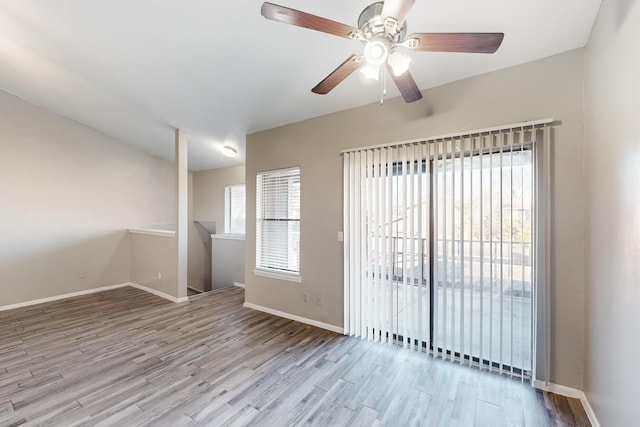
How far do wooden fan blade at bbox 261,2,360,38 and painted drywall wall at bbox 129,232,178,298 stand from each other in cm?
396

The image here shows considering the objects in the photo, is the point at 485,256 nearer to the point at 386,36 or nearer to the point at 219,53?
the point at 386,36

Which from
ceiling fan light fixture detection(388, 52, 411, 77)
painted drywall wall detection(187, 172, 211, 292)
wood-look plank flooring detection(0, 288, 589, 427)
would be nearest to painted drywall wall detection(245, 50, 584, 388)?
wood-look plank flooring detection(0, 288, 589, 427)

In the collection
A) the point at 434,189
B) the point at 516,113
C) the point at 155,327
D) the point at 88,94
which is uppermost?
the point at 88,94

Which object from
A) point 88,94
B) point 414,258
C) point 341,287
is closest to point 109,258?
point 88,94

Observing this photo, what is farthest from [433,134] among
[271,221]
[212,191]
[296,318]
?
[212,191]

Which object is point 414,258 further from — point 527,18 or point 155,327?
point 155,327

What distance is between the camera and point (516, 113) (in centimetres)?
230

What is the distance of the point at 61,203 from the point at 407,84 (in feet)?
18.5

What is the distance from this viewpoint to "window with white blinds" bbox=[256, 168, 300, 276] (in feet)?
12.3

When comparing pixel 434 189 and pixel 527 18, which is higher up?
pixel 527 18

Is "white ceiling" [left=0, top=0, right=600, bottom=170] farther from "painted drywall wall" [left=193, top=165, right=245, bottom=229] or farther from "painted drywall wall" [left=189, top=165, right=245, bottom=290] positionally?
"painted drywall wall" [left=189, top=165, right=245, bottom=290]

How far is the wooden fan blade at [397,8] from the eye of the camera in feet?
4.07

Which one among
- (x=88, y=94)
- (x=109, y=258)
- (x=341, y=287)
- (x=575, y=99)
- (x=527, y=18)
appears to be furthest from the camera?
(x=109, y=258)

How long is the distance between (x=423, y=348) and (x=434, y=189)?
159cm
